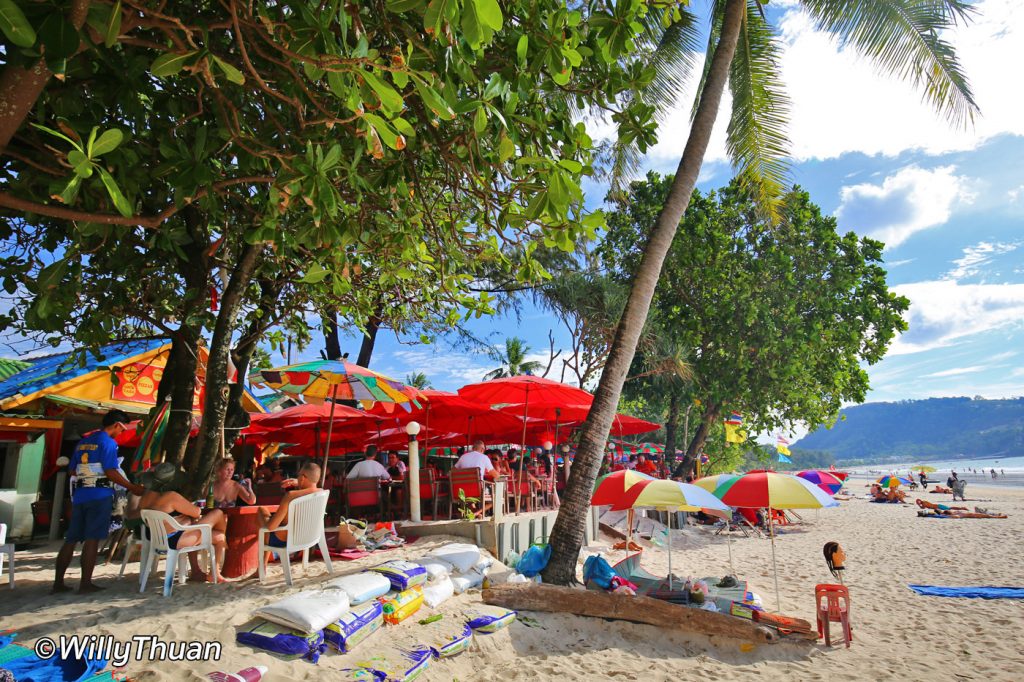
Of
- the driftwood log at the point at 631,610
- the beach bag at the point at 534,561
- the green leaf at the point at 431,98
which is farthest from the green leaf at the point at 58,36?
the beach bag at the point at 534,561

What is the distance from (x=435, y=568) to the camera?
5875 mm

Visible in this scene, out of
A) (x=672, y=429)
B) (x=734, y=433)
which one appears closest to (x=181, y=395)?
(x=734, y=433)

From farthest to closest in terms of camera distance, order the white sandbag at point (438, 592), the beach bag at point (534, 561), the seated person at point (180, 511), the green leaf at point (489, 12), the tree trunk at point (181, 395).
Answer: the beach bag at point (534, 561) → the tree trunk at point (181, 395) → the white sandbag at point (438, 592) → the seated person at point (180, 511) → the green leaf at point (489, 12)

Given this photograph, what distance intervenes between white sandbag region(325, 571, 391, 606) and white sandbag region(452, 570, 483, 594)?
1.03m

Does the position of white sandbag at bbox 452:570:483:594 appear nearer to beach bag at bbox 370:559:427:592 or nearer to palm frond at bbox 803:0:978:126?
beach bag at bbox 370:559:427:592

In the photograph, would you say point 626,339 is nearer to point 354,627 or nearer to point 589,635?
point 589,635

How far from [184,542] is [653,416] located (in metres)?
42.5

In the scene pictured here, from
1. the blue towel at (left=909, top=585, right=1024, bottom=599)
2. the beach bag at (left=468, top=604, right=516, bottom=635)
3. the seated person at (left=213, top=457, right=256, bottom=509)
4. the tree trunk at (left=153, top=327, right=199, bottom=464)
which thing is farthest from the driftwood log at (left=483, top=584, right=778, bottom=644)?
the blue towel at (left=909, top=585, right=1024, bottom=599)

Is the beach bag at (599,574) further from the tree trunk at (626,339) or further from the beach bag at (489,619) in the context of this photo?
the beach bag at (489,619)

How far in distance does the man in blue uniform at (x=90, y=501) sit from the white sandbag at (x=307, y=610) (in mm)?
1879

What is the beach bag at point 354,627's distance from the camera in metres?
4.21

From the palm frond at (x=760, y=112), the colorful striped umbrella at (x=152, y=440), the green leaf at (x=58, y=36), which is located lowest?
the colorful striped umbrella at (x=152, y=440)

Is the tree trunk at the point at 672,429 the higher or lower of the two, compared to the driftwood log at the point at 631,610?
higher

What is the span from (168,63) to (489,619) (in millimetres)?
4931
